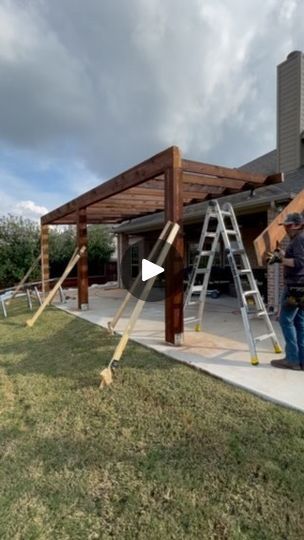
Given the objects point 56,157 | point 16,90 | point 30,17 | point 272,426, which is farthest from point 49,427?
point 56,157

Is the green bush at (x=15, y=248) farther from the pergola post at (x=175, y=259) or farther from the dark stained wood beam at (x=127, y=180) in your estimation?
the pergola post at (x=175, y=259)

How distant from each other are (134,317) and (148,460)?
1.75 metres

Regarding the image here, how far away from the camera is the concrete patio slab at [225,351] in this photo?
115 inches

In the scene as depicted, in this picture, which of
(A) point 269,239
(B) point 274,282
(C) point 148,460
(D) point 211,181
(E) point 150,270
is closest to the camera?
(C) point 148,460

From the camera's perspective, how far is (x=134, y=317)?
374cm

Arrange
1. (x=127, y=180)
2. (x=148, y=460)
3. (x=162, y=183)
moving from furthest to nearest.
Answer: (x=162, y=183), (x=127, y=180), (x=148, y=460)

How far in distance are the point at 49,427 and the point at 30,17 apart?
25.8 ft

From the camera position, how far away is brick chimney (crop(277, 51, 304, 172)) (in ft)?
26.2

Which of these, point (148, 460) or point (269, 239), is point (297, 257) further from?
point (148, 460)

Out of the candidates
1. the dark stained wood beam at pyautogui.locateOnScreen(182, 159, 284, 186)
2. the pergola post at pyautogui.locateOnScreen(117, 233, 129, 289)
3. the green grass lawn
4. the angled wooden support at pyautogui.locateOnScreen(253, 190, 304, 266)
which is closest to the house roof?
→ the dark stained wood beam at pyautogui.locateOnScreen(182, 159, 284, 186)

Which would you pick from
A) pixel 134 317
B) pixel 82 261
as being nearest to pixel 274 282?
pixel 134 317

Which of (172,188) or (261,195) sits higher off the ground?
(261,195)

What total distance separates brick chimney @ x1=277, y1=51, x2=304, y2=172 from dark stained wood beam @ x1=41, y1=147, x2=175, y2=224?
5042 mm

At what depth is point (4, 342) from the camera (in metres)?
5.54
